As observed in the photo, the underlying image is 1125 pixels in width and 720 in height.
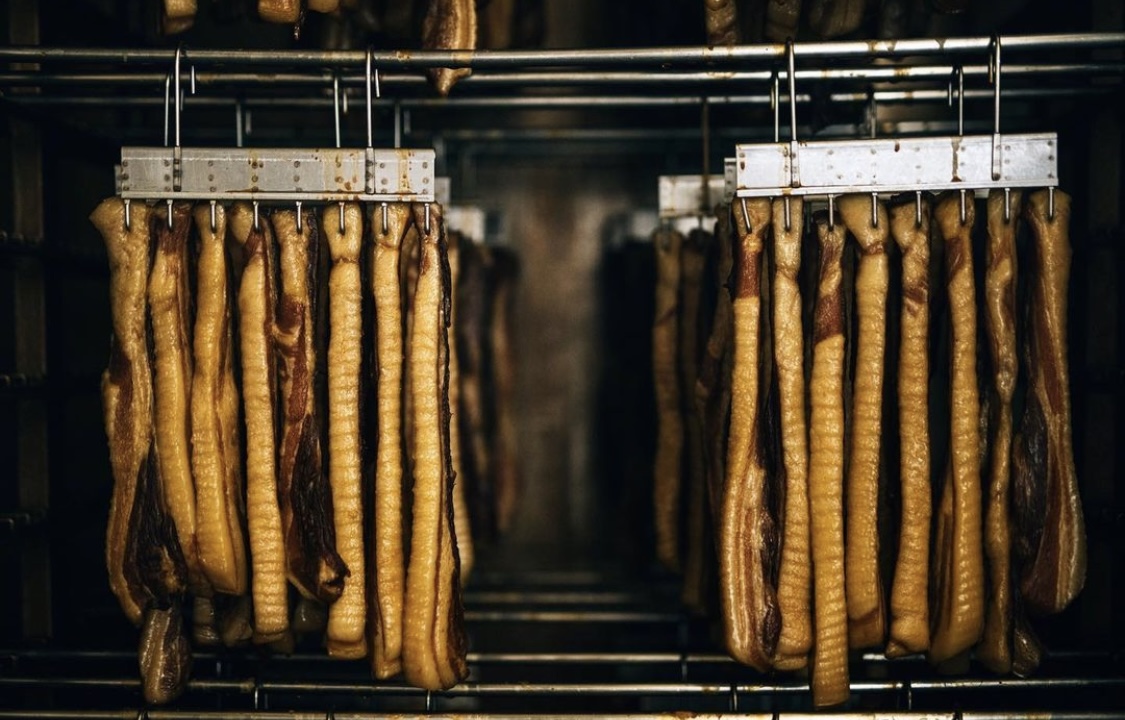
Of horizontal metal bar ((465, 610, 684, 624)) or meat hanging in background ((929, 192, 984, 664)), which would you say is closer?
meat hanging in background ((929, 192, 984, 664))

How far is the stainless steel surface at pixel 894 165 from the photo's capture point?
7.04 feet

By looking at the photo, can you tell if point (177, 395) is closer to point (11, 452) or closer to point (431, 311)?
point (431, 311)

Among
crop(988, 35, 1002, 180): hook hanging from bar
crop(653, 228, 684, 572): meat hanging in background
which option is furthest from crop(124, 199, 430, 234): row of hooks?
crop(988, 35, 1002, 180): hook hanging from bar

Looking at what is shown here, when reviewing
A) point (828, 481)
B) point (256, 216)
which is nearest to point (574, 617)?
point (828, 481)

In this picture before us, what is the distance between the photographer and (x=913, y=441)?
2.15 m

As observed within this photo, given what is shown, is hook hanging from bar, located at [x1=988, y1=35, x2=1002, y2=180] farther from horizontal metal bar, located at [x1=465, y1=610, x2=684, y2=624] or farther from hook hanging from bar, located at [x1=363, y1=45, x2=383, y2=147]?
horizontal metal bar, located at [x1=465, y1=610, x2=684, y2=624]

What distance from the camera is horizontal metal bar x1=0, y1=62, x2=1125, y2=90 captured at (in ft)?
7.66

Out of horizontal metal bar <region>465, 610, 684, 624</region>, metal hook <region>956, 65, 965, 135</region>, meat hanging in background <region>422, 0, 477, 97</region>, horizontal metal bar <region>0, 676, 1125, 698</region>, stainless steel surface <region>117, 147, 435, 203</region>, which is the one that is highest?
meat hanging in background <region>422, 0, 477, 97</region>

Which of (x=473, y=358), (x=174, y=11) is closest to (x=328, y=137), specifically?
(x=473, y=358)

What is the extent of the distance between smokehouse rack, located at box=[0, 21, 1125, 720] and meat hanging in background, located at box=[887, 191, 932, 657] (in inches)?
4.2

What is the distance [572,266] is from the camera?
5.04m

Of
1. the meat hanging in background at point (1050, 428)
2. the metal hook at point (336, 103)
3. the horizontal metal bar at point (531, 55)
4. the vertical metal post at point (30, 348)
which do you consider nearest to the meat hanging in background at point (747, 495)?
the horizontal metal bar at point (531, 55)

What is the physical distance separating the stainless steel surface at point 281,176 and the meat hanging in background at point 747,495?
2.72ft

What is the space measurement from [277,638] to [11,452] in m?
1.21
